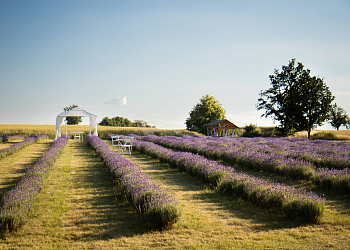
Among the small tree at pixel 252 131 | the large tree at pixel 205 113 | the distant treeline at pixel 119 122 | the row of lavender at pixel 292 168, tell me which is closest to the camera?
the row of lavender at pixel 292 168

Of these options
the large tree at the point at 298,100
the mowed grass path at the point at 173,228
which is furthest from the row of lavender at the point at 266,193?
the large tree at the point at 298,100

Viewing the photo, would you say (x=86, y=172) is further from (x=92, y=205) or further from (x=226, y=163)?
Answer: (x=226, y=163)

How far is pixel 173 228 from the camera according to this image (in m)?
3.86

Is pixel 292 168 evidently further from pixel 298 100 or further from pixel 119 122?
pixel 119 122

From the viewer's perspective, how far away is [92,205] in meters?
5.07

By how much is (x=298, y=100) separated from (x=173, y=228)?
31.0 m

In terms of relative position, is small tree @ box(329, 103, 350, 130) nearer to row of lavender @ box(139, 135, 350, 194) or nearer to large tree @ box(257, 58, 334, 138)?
large tree @ box(257, 58, 334, 138)

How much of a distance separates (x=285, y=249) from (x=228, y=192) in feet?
8.64

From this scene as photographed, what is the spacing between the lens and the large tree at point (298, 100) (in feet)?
98.5

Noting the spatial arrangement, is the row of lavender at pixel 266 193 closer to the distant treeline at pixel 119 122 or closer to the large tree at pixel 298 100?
the large tree at pixel 298 100

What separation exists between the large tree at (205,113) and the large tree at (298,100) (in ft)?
33.4

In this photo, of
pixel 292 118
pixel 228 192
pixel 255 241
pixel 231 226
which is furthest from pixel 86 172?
pixel 292 118

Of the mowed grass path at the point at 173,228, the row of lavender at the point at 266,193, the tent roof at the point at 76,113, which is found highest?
the tent roof at the point at 76,113

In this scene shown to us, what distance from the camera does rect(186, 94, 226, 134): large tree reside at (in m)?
41.9
